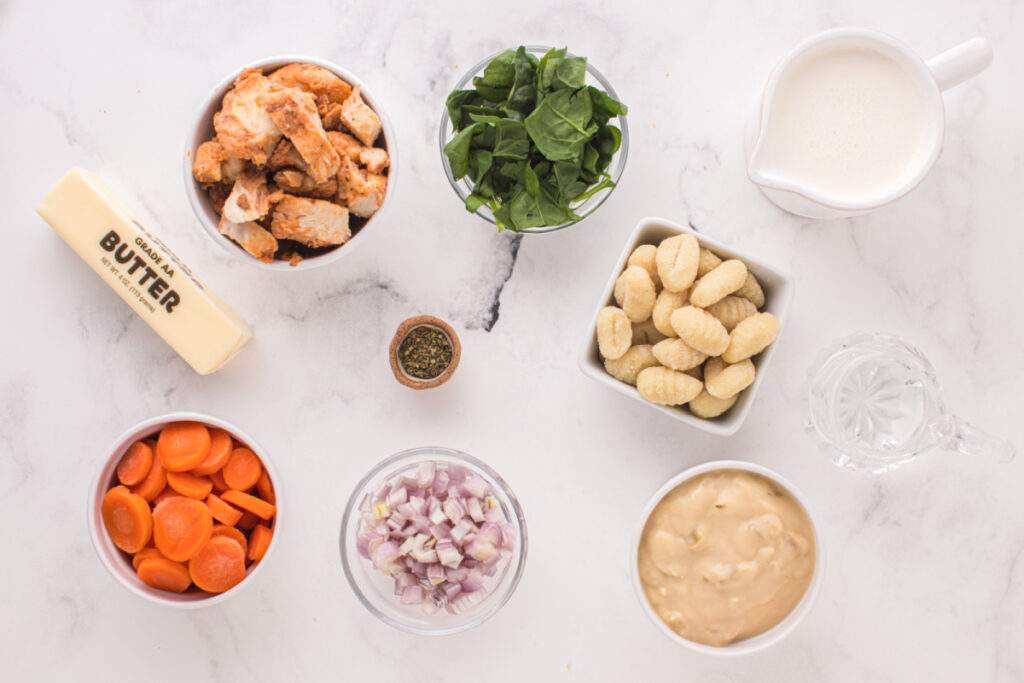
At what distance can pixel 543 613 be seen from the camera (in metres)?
1.80

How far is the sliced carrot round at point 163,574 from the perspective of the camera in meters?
1.64

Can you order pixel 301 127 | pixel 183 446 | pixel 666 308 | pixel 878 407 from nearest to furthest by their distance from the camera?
1. pixel 301 127
2. pixel 666 308
3. pixel 183 446
4. pixel 878 407

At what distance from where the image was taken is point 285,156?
4.97 feet

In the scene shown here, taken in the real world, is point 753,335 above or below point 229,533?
above

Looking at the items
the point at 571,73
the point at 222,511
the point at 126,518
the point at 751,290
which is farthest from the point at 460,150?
the point at 126,518

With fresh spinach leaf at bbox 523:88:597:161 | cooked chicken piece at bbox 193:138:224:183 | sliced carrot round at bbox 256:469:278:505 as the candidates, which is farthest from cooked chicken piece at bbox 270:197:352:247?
sliced carrot round at bbox 256:469:278:505

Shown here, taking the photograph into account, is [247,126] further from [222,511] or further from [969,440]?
[969,440]

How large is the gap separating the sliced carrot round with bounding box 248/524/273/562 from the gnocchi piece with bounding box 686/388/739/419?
828 millimetres

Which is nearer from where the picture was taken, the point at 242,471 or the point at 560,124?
the point at 560,124

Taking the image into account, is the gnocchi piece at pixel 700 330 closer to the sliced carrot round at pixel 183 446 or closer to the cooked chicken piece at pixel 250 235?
the cooked chicken piece at pixel 250 235

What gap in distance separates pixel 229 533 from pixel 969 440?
1.44 metres

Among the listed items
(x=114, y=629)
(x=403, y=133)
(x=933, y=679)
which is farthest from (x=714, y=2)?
(x=114, y=629)

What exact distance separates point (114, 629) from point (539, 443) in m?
0.95

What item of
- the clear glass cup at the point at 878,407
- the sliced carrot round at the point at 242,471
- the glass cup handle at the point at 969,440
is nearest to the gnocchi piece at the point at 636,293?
the clear glass cup at the point at 878,407
